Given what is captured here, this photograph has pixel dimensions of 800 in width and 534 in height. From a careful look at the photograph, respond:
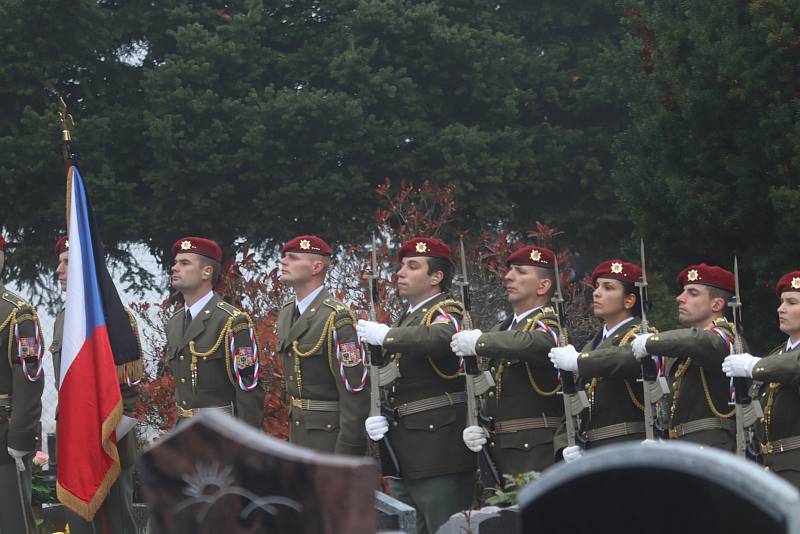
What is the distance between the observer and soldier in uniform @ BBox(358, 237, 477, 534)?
8.69 meters

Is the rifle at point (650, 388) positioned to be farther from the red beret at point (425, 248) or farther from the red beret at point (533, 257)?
the red beret at point (425, 248)

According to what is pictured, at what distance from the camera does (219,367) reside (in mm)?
9141

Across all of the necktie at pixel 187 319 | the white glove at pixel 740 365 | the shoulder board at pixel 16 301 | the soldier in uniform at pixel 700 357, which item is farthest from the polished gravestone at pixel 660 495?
the shoulder board at pixel 16 301

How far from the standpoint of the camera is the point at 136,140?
18.9 metres

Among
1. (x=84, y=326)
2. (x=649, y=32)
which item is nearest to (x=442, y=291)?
(x=84, y=326)

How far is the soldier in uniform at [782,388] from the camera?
24.6ft

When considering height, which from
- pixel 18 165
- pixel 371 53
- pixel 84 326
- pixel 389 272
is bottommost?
pixel 84 326

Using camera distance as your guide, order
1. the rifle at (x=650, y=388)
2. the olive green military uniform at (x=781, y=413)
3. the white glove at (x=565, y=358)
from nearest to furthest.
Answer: the olive green military uniform at (x=781, y=413), the rifle at (x=650, y=388), the white glove at (x=565, y=358)

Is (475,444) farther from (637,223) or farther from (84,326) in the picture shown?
(637,223)

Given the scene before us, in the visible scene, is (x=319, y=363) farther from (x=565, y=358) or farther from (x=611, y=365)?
(x=611, y=365)

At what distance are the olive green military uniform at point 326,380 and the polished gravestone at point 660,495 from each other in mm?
5326

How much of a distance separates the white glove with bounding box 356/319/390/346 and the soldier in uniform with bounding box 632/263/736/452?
155 cm

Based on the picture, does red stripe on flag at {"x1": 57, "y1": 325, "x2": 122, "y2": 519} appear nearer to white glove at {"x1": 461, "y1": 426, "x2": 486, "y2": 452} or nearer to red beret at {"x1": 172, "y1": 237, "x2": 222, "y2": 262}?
red beret at {"x1": 172, "y1": 237, "x2": 222, "y2": 262}

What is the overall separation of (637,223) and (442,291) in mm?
4577
